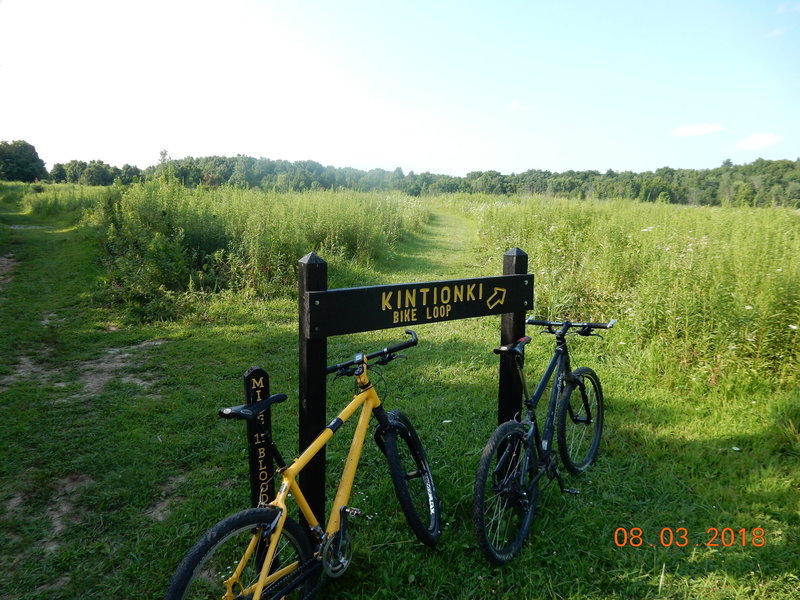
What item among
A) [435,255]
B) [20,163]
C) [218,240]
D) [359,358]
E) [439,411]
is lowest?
[439,411]

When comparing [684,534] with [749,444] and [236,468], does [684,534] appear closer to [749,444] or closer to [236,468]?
[749,444]

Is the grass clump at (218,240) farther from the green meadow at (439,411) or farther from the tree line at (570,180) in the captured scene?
the tree line at (570,180)

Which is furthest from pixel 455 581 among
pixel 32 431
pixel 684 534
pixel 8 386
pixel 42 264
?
pixel 42 264

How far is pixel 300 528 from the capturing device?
2.17 meters

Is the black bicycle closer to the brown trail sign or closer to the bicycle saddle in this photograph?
the brown trail sign

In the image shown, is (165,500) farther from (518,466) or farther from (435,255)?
(435,255)

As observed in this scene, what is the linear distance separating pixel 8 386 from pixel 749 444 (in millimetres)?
6863
